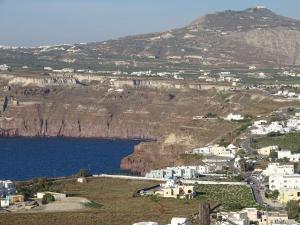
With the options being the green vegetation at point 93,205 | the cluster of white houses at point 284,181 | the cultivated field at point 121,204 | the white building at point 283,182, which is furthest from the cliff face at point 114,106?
the green vegetation at point 93,205

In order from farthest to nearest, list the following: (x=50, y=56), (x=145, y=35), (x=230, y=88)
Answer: (x=145, y=35)
(x=50, y=56)
(x=230, y=88)

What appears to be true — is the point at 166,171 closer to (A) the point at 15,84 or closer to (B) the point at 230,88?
(B) the point at 230,88

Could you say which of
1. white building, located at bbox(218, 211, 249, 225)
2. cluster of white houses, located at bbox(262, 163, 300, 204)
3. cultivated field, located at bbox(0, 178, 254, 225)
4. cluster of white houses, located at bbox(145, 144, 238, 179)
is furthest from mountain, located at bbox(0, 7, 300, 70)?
white building, located at bbox(218, 211, 249, 225)

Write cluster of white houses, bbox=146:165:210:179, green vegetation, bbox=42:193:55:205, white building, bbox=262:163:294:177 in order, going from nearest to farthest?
green vegetation, bbox=42:193:55:205 → white building, bbox=262:163:294:177 → cluster of white houses, bbox=146:165:210:179

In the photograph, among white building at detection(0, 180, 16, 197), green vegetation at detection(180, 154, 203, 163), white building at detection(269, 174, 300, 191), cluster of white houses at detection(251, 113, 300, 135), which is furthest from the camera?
cluster of white houses at detection(251, 113, 300, 135)

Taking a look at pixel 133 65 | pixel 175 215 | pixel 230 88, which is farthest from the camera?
pixel 133 65

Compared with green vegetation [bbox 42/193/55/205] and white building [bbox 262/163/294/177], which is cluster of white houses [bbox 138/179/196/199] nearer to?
green vegetation [bbox 42/193/55/205]

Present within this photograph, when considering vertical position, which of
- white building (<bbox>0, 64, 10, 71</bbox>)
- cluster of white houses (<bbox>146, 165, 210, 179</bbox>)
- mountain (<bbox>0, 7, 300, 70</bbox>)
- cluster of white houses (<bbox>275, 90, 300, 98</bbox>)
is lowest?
cluster of white houses (<bbox>146, 165, 210, 179</bbox>)

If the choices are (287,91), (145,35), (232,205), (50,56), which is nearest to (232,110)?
(287,91)
